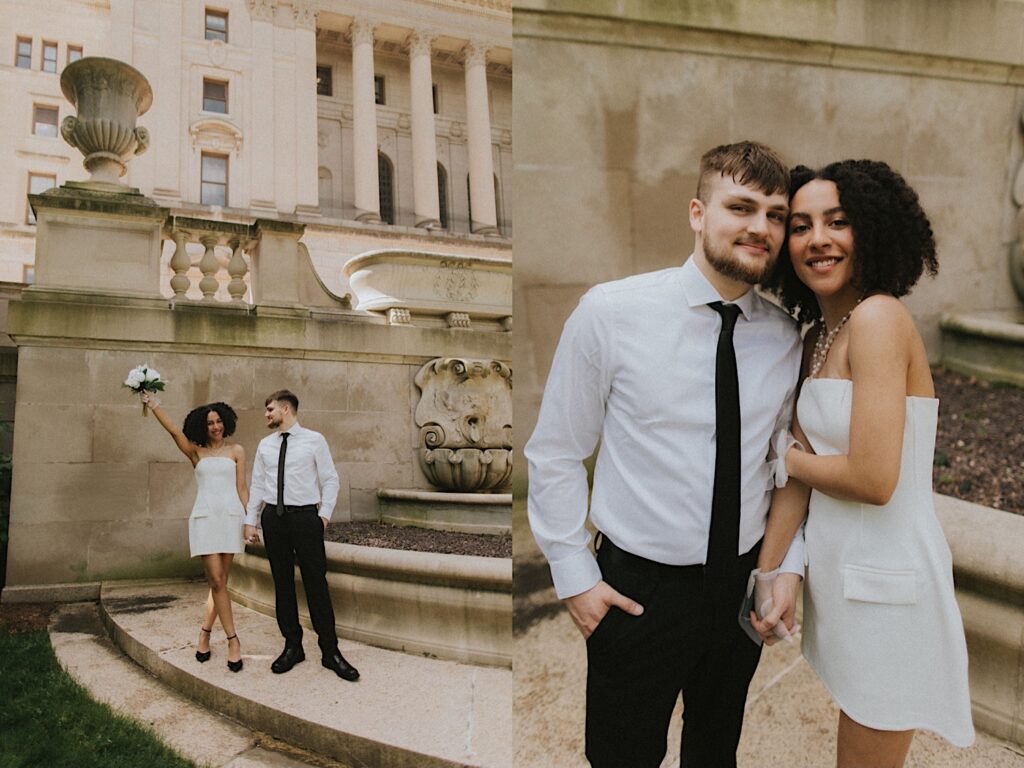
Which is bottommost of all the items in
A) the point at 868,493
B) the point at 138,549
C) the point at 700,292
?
the point at 138,549

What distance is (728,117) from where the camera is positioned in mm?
2572

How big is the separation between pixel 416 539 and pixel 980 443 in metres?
3.06

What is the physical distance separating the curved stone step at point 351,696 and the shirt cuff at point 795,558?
1.56 metres

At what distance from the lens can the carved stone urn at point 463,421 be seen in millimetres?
5305

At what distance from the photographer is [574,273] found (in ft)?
8.03

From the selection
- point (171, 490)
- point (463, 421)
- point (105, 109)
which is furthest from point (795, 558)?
point (105, 109)

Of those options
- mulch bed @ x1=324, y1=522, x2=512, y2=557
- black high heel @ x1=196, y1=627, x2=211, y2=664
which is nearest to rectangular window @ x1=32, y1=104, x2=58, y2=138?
mulch bed @ x1=324, y1=522, x2=512, y2=557

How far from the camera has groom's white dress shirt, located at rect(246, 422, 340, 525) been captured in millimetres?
3381

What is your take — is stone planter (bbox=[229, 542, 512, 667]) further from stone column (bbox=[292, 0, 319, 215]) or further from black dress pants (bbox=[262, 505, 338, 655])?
stone column (bbox=[292, 0, 319, 215])

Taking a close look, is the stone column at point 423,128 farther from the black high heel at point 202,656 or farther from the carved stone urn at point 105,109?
the black high heel at point 202,656

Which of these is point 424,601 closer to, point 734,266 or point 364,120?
point 734,266

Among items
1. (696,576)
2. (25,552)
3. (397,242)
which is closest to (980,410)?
(696,576)

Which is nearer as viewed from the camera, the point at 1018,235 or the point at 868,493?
the point at 868,493

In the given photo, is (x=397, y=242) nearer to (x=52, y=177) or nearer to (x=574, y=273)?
(x=52, y=177)
